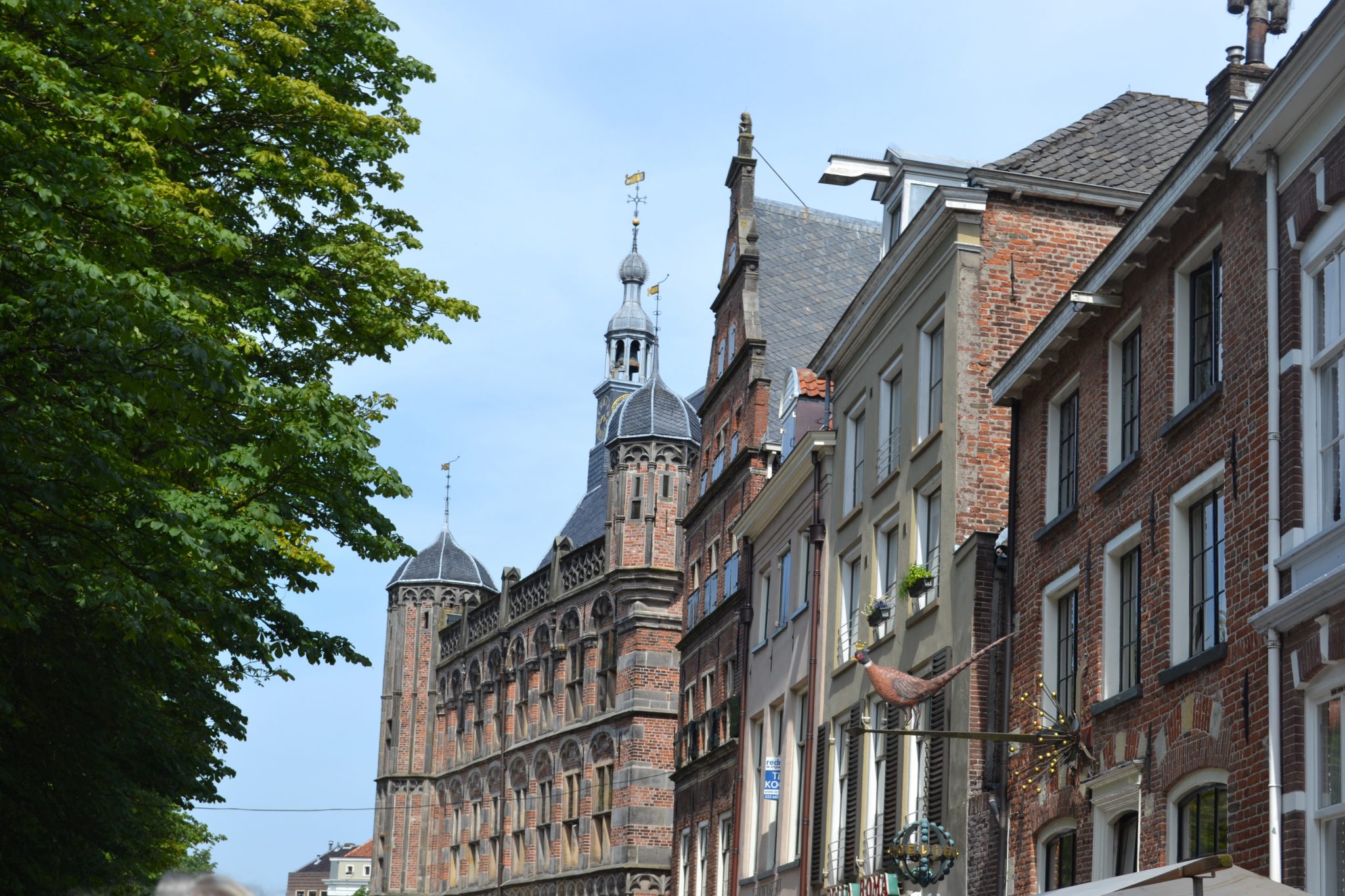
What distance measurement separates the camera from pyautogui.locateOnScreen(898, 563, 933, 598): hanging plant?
22.4m

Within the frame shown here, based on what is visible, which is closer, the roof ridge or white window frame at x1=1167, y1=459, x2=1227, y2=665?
white window frame at x1=1167, y1=459, x2=1227, y2=665

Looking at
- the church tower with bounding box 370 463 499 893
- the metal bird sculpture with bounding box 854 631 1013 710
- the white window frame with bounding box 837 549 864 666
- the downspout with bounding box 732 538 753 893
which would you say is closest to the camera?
the metal bird sculpture with bounding box 854 631 1013 710

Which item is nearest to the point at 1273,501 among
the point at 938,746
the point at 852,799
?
the point at 938,746

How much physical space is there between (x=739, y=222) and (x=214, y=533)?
25.0m

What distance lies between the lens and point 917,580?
73.7 feet

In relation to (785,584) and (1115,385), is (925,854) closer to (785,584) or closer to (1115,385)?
(1115,385)

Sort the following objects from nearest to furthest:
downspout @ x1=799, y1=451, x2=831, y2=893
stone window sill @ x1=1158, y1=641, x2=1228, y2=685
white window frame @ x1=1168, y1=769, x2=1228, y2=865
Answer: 1. stone window sill @ x1=1158, y1=641, x2=1228, y2=685
2. white window frame @ x1=1168, y1=769, x2=1228, y2=865
3. downspout @ x1=799, y1=451, x2=831, y2=893

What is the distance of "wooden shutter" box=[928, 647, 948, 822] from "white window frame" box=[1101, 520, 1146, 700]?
4.57m


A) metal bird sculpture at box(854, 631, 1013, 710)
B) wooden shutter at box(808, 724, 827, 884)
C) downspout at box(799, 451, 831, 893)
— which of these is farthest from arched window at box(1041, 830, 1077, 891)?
downspout at box(799, 451, 831, 893)

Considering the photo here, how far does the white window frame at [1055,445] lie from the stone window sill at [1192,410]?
2.89 m

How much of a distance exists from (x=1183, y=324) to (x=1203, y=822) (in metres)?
4.41

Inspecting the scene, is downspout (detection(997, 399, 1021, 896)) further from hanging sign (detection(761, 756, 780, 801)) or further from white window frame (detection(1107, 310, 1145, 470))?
hanging sign (detection(761, 756, 780, 801))

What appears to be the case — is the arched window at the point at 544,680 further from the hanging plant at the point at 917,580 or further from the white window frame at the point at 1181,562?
the white window frame at the point at 1181,562

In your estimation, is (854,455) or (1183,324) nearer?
(1183,324)
